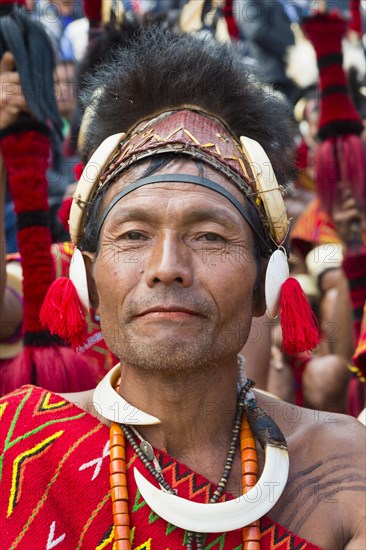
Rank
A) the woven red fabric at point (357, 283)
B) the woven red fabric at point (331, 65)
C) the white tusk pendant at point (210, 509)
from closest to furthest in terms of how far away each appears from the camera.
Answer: the white tusk pendant at point (210, 509)
the woven red fabric at point (357, 283)
the woven red fabric at point (331, 65)

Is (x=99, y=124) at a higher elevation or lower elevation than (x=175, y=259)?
higher

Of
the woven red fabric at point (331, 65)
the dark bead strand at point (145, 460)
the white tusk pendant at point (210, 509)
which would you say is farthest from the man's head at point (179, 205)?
the woven red fabric at point (331, 65)

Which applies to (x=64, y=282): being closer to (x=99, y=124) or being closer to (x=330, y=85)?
(x=99, y=124)

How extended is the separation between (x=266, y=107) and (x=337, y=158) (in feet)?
8.27

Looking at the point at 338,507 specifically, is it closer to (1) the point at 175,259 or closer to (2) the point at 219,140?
(1) the point at 175,259

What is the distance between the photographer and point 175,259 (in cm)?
238

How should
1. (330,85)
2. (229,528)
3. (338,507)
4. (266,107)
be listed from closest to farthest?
1. (229,528)
2. (338,507)
3. (266,107)
4. (330,85)

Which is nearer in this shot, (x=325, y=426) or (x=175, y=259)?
(x=175, y=259)

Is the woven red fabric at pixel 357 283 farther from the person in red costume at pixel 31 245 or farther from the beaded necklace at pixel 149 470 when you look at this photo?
the beaded necklace at pixel 149 470

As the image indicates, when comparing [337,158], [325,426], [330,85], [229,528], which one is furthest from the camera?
[337,158]

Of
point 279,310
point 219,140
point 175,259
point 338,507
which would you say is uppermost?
point 219,140

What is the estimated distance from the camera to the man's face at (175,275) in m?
2.38

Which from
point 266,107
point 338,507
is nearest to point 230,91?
point 266,107

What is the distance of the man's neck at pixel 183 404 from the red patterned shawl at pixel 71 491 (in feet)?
0.25
